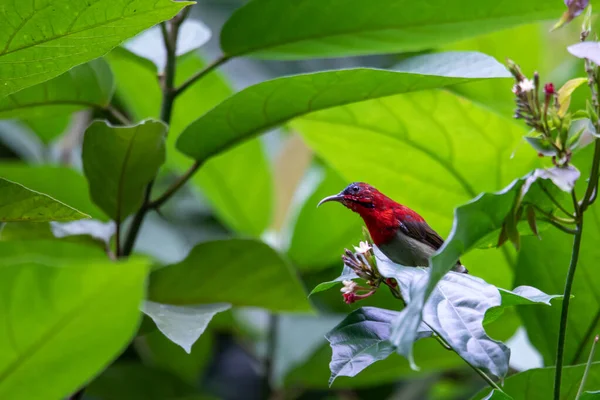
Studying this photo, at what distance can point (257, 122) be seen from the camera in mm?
1430

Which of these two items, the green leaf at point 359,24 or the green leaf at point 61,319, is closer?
the green leaf at point 61,319

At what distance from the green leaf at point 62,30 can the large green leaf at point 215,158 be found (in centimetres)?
112

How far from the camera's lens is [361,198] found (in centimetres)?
161

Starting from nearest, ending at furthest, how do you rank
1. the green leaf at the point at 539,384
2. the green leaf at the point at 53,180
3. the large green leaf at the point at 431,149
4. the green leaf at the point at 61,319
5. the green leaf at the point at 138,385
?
the green leaf at the point at 61,319
the green leaf at the point at 539,384
the large green leaf at the point at 431,149
the green leaf at the point at 53,180
the green leaf at the point at 138,385

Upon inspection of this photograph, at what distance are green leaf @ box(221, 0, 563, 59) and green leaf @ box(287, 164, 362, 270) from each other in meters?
0.80

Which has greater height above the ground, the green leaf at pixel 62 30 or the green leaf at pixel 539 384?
the green leaf at pixel 62 30

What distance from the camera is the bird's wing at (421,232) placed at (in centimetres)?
167

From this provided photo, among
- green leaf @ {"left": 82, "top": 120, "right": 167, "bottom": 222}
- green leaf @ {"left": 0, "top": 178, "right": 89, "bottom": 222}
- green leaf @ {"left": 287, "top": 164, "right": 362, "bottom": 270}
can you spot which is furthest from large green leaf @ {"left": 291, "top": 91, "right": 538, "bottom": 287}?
green leaf @ {"left": 0, "top": 178, "right": 89, "bottom": 222}

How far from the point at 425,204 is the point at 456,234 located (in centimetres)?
83

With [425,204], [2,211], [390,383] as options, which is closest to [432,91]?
[425,204]

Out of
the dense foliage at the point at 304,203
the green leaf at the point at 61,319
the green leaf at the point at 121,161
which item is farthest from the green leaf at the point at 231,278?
the green leaf at the point at 61,319

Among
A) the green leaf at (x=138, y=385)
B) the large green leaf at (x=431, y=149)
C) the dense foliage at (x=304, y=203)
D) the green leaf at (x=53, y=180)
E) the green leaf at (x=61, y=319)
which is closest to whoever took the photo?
the green leaf at (x=61, y=319)

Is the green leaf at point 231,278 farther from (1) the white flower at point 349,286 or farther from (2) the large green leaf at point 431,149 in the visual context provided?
(1) the white flower at point 349,286

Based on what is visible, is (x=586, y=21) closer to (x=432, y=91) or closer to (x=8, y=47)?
(x=432, y=91)
